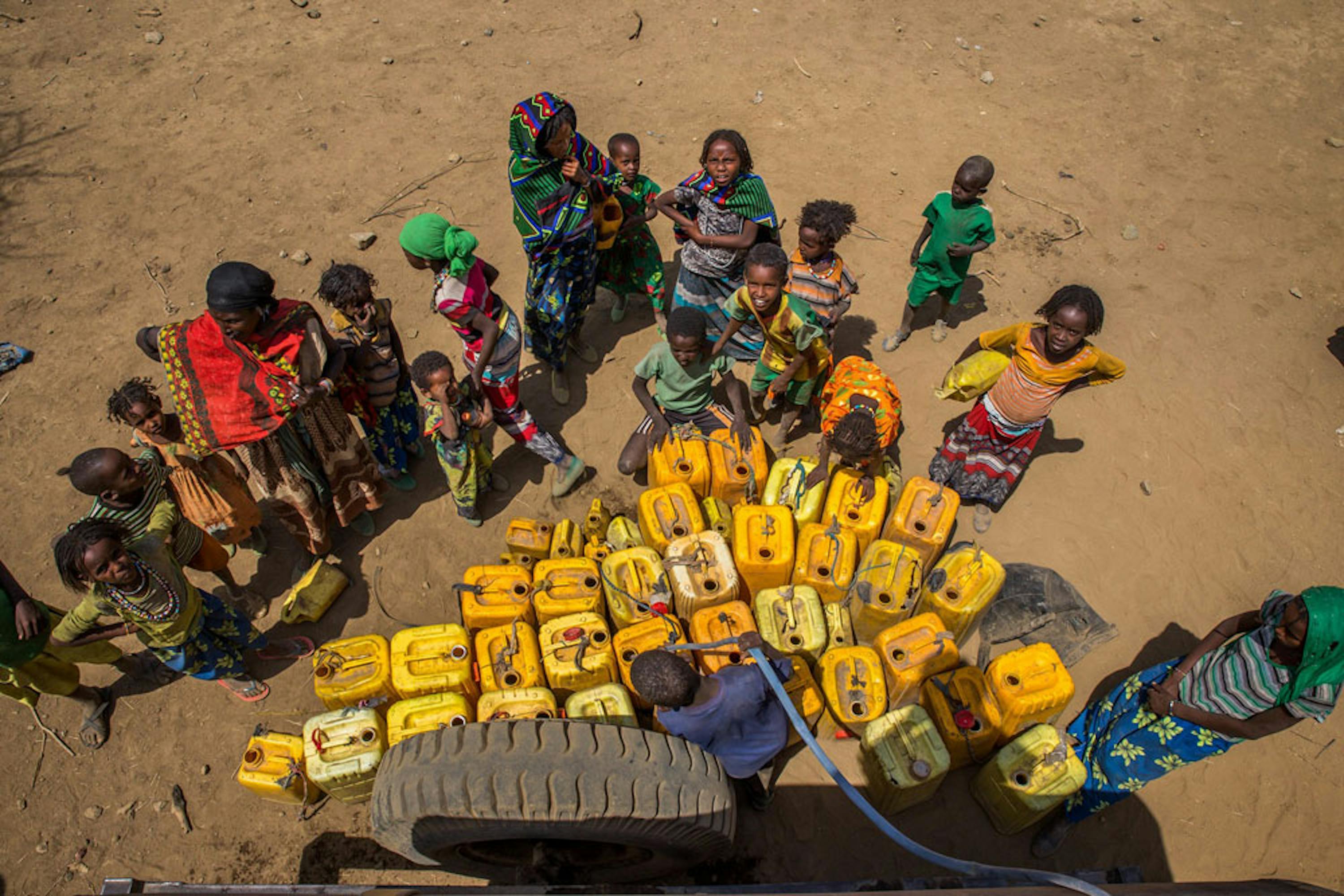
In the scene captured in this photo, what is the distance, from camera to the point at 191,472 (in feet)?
12.6

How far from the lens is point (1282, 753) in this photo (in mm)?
3988

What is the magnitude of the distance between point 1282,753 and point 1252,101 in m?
8.23

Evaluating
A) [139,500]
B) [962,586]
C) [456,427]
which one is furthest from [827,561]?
[139,500]

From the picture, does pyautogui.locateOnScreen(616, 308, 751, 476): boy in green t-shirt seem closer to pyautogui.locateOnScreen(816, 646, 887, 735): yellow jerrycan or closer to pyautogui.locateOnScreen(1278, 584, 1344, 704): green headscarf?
pyautogui.locateOnScreen(816, 646, 887, 735): yellow jerrycan

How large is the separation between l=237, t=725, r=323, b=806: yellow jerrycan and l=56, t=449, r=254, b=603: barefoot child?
1035mm

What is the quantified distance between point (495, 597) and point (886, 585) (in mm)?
2134

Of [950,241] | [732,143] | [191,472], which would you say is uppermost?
[732,143]

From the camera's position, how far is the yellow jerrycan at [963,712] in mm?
3471

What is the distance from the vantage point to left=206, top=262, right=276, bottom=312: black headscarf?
10.8 feet

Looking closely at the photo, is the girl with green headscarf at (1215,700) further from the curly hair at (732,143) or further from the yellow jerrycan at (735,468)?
the curly hair at (732,143)

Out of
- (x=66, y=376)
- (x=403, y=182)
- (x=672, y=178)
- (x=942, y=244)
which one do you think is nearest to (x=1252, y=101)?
(x=942, y=244)

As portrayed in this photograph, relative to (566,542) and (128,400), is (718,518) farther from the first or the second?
(128,400)

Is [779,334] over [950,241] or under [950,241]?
under

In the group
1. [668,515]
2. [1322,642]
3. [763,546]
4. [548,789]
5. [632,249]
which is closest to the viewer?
[1322,642]
